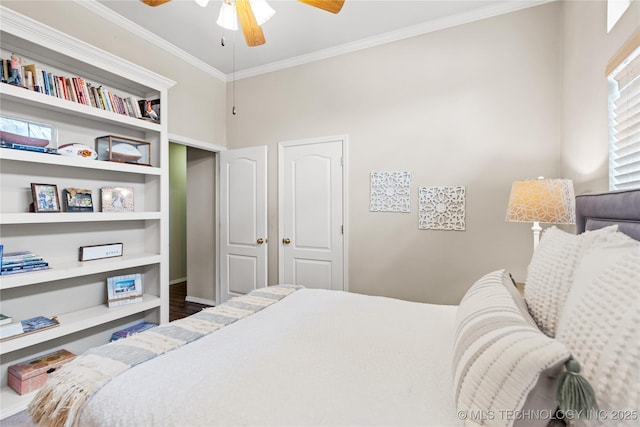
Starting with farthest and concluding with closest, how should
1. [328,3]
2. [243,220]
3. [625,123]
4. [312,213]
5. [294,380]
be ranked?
[243,220] → [312,213] → [328,3] → [625,123] → [294,380]

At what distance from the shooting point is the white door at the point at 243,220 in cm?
352

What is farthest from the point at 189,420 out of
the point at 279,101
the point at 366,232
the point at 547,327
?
the point at 279,101

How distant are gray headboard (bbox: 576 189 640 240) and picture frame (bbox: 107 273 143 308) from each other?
10.4 feet

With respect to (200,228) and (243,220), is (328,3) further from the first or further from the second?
(200,228)

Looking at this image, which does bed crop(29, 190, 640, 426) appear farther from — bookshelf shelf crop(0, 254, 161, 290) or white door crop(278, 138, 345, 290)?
white door crop(278, 138, 345, 290)

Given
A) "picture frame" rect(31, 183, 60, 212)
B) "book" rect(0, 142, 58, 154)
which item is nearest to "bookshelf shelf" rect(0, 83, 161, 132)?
"book" rect(0, 142, 58, 154)

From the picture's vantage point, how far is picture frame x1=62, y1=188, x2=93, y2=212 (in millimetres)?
2148

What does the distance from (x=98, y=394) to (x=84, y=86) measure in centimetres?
223

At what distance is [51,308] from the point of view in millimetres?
2150

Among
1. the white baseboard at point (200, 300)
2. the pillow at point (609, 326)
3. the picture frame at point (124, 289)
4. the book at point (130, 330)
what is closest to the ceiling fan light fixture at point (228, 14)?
the pillow at point (609, 326)

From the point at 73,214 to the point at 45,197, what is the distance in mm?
198

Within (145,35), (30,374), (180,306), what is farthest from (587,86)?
(180,306)

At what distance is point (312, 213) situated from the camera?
3.27 meters

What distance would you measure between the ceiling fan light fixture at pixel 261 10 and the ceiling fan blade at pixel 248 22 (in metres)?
0.02
